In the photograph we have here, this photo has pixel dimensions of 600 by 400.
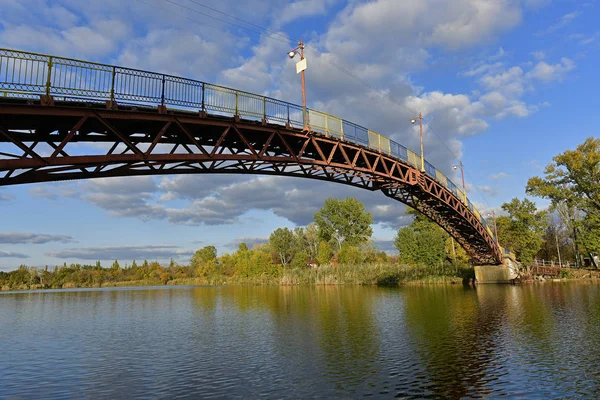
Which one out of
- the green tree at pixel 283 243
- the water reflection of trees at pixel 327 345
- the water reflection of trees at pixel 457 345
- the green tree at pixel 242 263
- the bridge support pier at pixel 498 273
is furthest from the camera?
the green tree at pixel 283 243

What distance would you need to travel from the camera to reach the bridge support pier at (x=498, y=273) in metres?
57.6

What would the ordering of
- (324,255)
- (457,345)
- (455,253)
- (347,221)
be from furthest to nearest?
Answer: (347,221)
(324,255)
(455,253)
(457,345)

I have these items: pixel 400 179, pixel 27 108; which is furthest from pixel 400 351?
pixel 400 179

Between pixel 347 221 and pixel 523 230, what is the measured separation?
47.1 meters

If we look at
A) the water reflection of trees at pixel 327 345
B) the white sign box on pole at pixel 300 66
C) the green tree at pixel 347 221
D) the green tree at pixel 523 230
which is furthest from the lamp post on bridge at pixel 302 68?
the green tree at pixel 347 221

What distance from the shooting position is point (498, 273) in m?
58.1

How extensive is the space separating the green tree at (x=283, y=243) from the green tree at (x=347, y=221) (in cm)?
1643

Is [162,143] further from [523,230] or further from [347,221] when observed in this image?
[347,221]

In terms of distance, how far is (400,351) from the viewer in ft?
55.2

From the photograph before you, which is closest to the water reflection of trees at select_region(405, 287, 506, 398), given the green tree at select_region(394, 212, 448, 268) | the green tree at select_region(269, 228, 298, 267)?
the green tree at select_region(394, 212, 448, 268)

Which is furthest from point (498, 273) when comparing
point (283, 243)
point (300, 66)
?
point (283, 243)

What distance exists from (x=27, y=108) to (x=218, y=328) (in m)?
16.5

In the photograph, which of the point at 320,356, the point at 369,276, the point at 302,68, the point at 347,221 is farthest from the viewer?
the point at 347,221

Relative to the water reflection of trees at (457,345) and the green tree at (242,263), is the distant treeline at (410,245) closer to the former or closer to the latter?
the green tree at (242,263)
